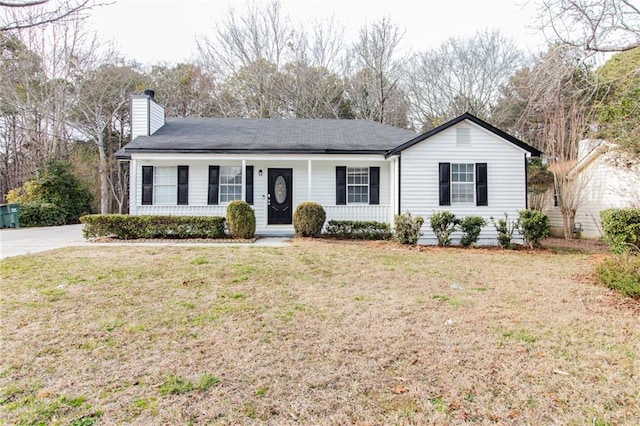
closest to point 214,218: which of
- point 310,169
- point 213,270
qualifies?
point 310,169

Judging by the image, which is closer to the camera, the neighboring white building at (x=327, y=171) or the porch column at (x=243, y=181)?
the neighboring white building at (x=327, y=171)

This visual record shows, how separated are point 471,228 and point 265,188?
276 inches

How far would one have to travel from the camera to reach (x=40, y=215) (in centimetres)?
1861

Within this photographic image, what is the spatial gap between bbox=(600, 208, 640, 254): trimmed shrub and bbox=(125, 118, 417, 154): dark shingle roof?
21.7 ft

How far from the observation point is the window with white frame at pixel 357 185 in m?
13.7

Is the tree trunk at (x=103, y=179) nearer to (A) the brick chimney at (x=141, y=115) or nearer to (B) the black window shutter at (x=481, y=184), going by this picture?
(A) the brick chimney at (x=141, y=115)

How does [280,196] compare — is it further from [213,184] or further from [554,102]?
[554,102]

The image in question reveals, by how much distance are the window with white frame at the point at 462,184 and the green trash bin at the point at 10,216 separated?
18850mm

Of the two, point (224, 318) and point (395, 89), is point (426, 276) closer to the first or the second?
point (224, 318)

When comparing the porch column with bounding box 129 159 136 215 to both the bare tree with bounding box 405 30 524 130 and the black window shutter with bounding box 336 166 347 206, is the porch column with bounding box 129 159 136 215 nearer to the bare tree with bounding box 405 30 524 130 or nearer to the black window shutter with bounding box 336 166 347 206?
the black window shutter with bounding box 336 166 347 206

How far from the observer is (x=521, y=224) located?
10594mm

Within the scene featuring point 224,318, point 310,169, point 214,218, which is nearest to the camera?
point 224,318

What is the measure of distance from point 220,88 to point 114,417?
2726cm

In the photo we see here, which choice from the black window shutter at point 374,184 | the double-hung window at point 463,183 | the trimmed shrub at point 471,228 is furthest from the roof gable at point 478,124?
the trimmed shrub at point 471,228
